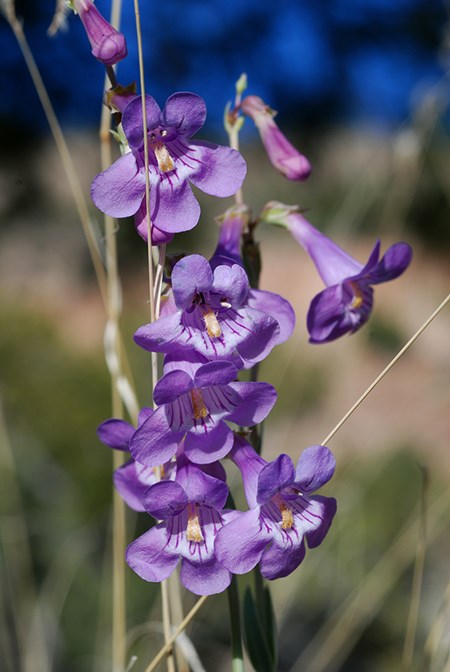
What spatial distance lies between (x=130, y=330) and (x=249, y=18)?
4270mm

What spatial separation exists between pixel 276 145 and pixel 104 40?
240 mm

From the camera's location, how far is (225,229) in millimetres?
761

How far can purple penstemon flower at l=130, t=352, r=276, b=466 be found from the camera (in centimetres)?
60

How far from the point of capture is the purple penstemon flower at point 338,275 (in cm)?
74

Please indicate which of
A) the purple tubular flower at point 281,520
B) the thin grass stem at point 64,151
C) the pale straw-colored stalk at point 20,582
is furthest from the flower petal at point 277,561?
the pale straw-colored stalk at point 20,582

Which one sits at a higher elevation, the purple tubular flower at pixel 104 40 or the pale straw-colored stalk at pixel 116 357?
the purple tubular flower at pixel 104 40

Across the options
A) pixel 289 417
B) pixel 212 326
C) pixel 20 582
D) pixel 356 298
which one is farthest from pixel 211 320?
pixel 289 417

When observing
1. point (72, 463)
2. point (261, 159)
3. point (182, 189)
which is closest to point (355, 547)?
point (72, 463)

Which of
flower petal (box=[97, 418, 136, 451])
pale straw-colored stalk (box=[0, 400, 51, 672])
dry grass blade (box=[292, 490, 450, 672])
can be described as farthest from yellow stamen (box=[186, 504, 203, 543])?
pale straw-colored stalk (box=[0, 400, 51, 672])

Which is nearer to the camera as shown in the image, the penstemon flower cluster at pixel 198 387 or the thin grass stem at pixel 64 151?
the penstemon flower cluster at pixel 198 387

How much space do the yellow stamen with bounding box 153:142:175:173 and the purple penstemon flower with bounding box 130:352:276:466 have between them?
157 mm

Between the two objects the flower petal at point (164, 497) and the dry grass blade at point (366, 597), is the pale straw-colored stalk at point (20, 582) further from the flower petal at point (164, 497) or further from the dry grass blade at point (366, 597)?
the flower petal at point (164, 497)

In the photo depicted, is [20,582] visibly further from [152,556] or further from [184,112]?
[184,112]

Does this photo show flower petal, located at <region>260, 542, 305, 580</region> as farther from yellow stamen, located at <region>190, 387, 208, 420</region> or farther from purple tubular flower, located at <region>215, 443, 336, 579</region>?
yellow stamen, located at <region>190, 387, 208, 420</region>
